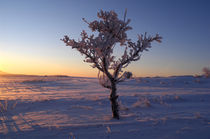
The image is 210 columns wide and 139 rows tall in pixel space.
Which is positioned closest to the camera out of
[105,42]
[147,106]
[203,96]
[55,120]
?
[105,42]

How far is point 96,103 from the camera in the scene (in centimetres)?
764

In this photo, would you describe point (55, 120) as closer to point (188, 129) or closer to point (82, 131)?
point (82, 131)

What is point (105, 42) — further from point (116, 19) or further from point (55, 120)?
point (55, 120)

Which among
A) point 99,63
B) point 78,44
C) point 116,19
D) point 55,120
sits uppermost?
point 116,19

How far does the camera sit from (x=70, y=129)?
13.2 ft

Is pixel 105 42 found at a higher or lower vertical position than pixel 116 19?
lower

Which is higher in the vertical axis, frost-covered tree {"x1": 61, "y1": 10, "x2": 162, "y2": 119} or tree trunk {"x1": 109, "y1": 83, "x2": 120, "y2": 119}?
frost-covered tree {"x1": 61, "y1": 10, "x2": 162, "y2": 119}

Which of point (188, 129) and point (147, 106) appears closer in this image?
point (188, 129)

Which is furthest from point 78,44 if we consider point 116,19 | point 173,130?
point 173,130

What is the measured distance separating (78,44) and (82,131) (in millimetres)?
2465

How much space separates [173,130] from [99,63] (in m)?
2.72

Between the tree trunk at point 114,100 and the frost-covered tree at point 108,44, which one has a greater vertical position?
the frost-covered tree at point 108,44

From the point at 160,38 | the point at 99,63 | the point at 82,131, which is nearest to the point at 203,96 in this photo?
the point at 160,38

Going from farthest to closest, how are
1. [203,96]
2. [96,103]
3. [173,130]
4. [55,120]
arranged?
[203,96], [96,103], [55,120], [173,130]
